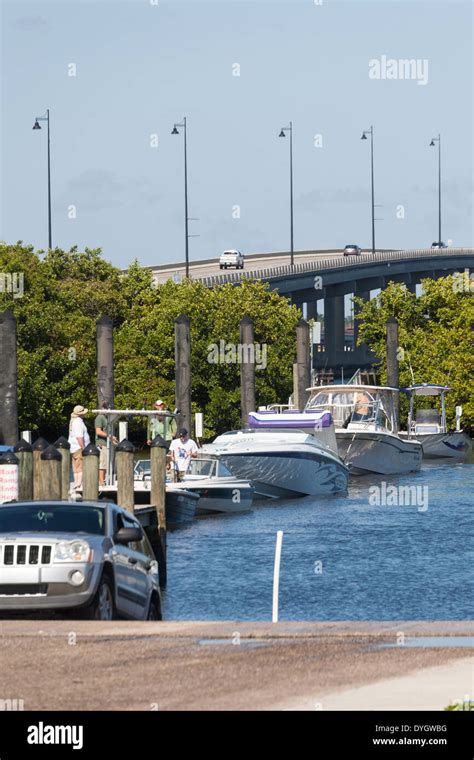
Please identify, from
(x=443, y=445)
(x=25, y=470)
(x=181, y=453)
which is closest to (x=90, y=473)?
(x=25, y=470)

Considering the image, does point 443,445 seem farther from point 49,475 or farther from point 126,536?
point 126,536

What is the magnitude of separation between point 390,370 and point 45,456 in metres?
51.2

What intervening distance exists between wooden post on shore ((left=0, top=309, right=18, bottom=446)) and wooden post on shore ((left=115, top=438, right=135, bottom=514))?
665 inches

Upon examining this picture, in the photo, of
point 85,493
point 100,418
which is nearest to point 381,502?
point 100,418

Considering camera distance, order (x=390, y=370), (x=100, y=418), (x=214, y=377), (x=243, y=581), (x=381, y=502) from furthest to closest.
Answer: (x=214, y=377) < (x=390, y=370) < (x=381, y=502) < (x=100, y=418) < (x=243, y=581)

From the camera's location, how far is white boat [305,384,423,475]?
196 ft

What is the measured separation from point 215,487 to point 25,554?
25265mm

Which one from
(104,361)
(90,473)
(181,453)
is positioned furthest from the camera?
(104,361)

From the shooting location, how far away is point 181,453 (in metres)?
42.1

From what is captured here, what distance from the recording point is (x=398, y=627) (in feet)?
51.3

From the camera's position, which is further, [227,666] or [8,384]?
[8,384]

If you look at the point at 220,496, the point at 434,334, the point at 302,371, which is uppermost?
the point at 434,334

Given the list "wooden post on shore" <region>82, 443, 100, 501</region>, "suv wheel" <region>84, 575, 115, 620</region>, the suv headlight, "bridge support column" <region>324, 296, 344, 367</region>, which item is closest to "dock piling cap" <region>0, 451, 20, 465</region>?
"wooden post on shore" <region>82, 443, 100, 501</region>

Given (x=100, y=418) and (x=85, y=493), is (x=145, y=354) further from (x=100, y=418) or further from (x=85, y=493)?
(x=85, y=493)
